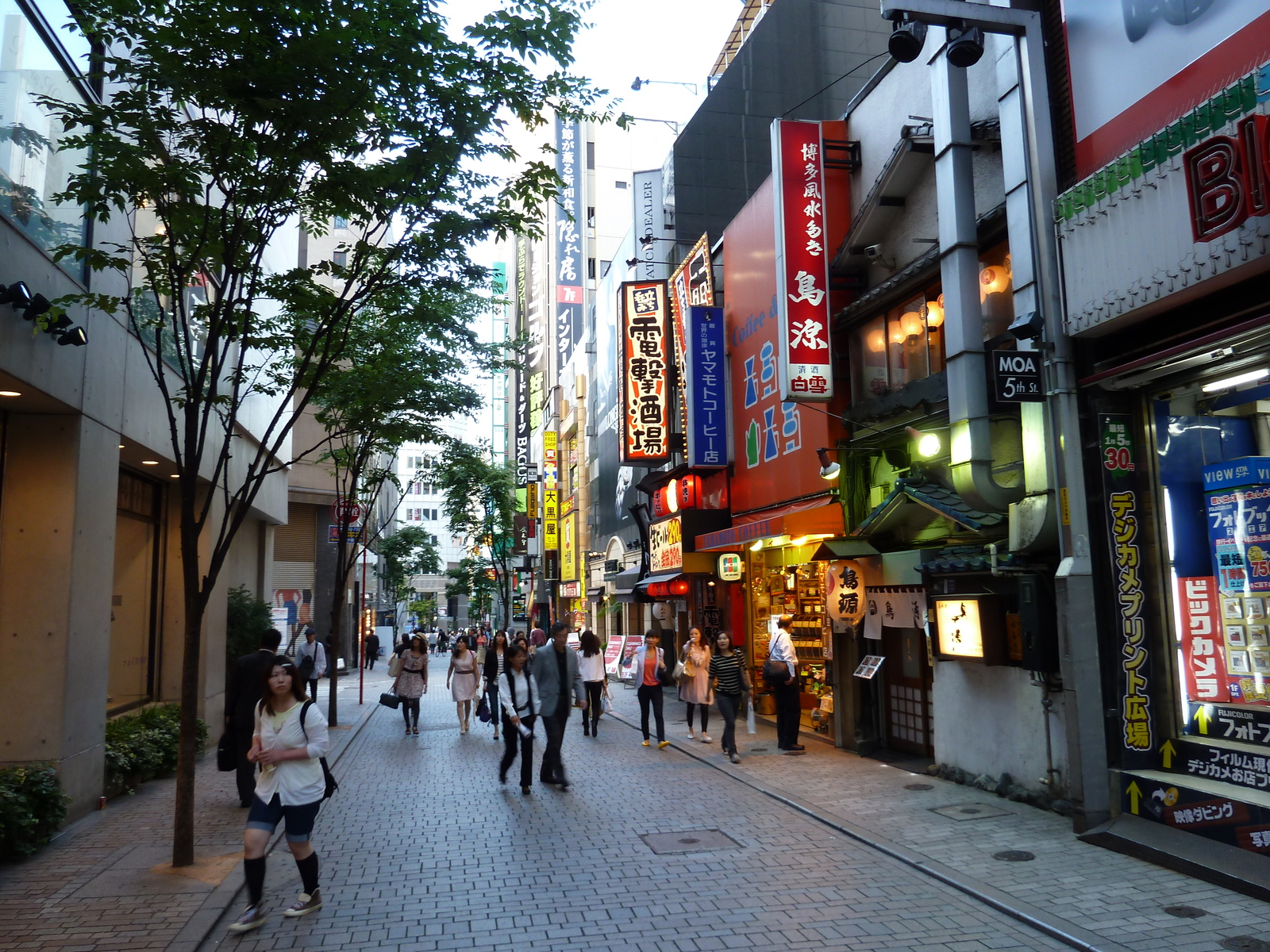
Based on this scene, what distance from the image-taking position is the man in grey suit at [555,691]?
11438 mm

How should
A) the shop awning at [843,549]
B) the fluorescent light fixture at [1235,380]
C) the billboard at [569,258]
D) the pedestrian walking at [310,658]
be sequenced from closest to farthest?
the fluorescent light fixture at [1235,380] < the shop awning at [843,549] < the pedestrian walking at [310,658] < the billboard at [569,258]

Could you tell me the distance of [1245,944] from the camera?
5.62m

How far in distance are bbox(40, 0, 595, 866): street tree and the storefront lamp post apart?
4.21 meters

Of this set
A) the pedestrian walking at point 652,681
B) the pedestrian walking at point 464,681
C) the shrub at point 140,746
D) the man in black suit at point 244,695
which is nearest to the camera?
the man in black suit at point 244,695

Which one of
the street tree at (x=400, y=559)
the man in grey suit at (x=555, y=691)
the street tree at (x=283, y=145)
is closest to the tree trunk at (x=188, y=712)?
the street tree at (x=283, y=145)

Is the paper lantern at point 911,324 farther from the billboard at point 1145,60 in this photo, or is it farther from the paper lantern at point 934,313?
the billboard at point 1145,60

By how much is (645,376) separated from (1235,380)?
15630 mm

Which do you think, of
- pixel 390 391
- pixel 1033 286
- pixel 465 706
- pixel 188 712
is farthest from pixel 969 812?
pixel 390 391

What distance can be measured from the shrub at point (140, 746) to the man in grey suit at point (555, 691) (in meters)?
4.19

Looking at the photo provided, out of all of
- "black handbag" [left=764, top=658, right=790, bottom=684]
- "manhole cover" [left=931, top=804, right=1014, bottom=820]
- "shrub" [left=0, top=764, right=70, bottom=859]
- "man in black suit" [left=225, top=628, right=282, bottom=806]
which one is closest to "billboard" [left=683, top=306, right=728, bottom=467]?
"black handbag" [left=764, top=658, right=790, bottom=684]

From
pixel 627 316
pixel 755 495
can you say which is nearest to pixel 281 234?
pixel 627 316

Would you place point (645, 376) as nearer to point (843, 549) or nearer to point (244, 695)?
point (843, 549)

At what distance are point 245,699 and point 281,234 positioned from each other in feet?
44.7

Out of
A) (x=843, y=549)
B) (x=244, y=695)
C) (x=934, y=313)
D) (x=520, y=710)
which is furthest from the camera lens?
(x=843, y=549)
